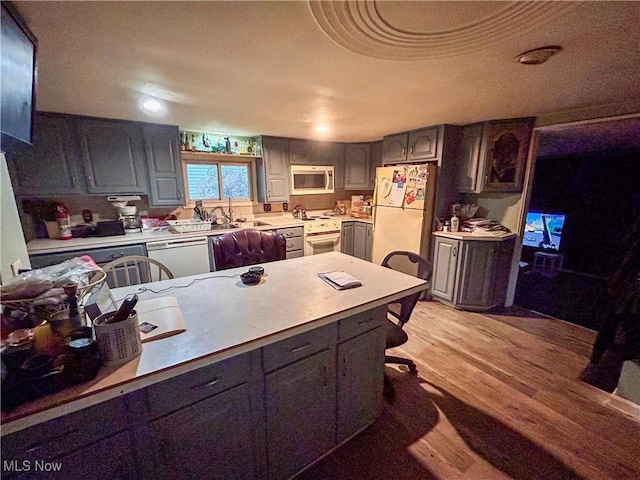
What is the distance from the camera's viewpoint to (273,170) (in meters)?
3.75

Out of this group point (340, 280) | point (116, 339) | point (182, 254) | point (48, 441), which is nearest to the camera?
point (48, 441)

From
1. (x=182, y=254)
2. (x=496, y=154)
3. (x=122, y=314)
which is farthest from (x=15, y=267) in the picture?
(x=496, y=154)

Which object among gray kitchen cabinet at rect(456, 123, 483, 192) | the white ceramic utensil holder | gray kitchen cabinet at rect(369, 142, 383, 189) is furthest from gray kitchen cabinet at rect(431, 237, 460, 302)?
the white ceramic utensil holder

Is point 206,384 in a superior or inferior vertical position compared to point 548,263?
superior

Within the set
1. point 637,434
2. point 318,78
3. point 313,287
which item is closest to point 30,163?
point 318,78

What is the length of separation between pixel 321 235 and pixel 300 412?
9.22ft

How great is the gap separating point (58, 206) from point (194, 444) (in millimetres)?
2991

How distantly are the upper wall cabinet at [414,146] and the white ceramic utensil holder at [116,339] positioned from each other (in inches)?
128

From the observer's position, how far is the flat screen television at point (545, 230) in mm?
4406

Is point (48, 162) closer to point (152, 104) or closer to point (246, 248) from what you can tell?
point (152, 104)

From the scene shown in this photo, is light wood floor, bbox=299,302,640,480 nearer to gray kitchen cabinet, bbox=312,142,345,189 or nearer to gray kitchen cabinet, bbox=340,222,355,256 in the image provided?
gray kitchen cabinet, bbox=340,222,355,256

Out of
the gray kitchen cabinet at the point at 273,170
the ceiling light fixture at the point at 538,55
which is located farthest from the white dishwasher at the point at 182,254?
the ceiling light fixture at the point at 538,55

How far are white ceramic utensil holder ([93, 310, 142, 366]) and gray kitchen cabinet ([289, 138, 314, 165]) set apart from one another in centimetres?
332

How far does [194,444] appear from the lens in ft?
3.23
